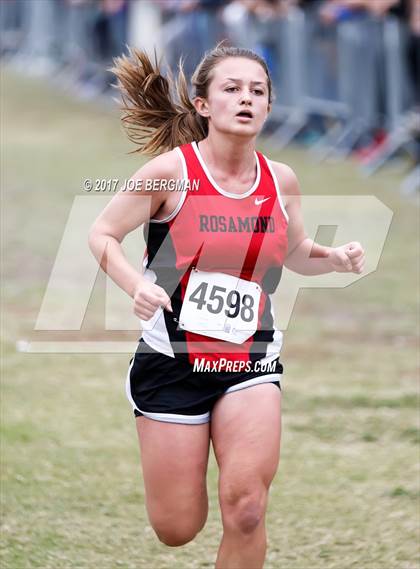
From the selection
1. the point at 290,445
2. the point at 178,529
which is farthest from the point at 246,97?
the point at 290,445

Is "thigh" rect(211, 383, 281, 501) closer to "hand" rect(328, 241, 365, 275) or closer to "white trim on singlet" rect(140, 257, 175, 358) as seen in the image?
"white trim on singlet" rect(140, 257, 175, 358)

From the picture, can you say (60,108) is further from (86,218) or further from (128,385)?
(128,385)

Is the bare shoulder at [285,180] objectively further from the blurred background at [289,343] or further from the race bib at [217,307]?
the blurred background at [289,343]

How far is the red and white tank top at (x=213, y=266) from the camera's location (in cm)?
407

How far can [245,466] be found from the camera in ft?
13.0

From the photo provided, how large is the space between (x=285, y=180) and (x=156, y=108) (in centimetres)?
58

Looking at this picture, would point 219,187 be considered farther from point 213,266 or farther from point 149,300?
point 149,300

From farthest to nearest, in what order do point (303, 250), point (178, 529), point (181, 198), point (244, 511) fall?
point (303, 250) → point (178, 529) → point (181, 198) → point (244, 511)

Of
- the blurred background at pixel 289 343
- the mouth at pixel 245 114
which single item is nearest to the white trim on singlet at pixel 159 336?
the mouth at pixel 245 114

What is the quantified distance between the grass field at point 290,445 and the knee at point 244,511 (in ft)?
3.25

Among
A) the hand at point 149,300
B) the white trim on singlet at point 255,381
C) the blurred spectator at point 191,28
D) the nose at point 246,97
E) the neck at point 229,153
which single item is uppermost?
the nose at point 246,97

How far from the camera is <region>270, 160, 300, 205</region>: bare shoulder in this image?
4270 millimetres

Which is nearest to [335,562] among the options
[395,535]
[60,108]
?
[395,535]

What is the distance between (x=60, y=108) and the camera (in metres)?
23.7
